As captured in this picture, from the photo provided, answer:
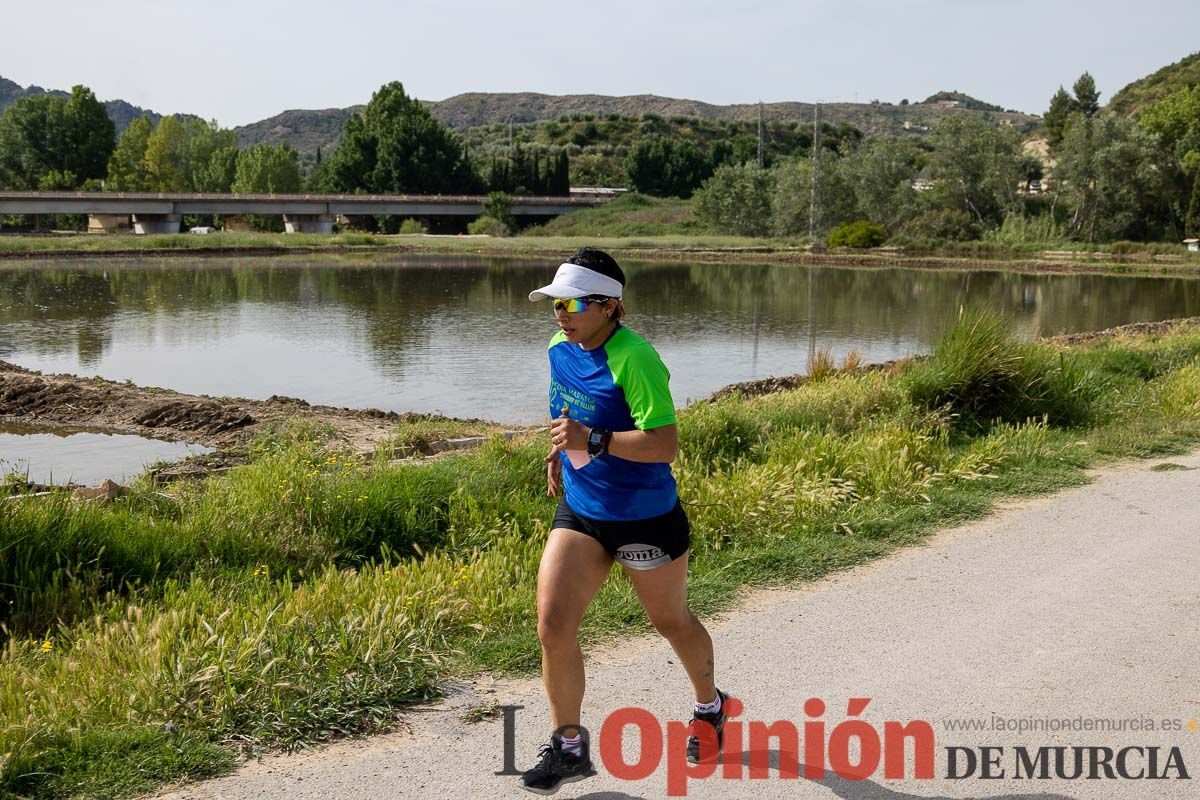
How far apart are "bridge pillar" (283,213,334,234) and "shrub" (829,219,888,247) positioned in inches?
1857

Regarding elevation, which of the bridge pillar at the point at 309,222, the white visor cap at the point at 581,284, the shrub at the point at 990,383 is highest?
the bridge pillar at the point at 309,222

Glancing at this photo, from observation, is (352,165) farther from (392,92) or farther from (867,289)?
(867,289)

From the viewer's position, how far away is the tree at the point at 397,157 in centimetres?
12025

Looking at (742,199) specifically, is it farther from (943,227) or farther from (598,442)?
(598,442)

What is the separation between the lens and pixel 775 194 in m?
98.9

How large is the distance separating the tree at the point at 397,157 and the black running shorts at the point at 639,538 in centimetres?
11921

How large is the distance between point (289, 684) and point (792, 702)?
227 cm


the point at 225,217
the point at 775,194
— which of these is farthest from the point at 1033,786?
the point at 225,217

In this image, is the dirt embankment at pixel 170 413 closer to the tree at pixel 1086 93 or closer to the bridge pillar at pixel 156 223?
the bridge pillar at pixel 156 223

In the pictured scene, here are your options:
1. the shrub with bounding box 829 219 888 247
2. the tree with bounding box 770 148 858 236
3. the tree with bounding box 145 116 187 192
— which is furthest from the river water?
the tree with bounding box 145 116 187 192

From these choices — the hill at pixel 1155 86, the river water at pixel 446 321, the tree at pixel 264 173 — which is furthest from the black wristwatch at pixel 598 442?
the hill at pixel 1155 86

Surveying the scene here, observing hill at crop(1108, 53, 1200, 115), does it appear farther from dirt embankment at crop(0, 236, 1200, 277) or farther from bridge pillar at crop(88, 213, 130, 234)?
bridge pillar at crop(88, 213, 130, 234)

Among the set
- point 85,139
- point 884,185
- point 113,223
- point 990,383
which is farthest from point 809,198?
point 990,383

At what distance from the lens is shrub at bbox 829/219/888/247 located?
8150 centimetres
